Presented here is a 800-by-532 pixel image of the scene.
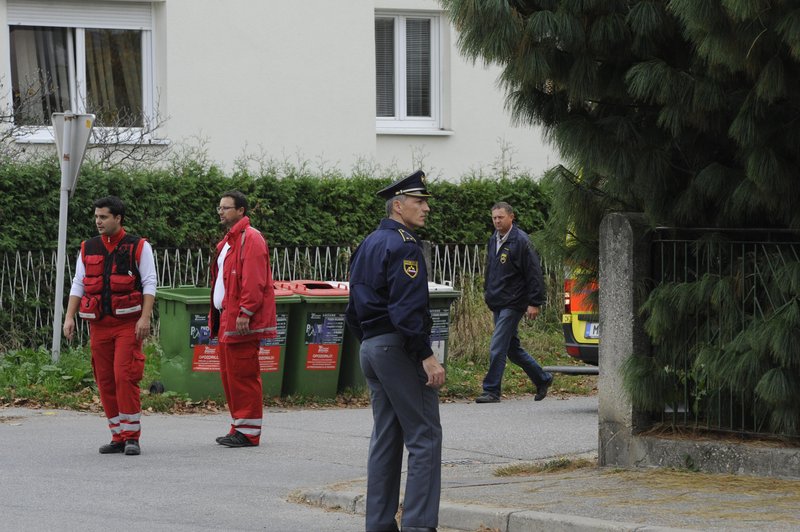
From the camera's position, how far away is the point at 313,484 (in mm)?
9141

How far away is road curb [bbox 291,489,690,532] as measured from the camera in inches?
276

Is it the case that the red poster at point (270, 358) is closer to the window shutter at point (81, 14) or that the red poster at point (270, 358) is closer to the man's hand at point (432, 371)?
the man's hand at point (432, 371)

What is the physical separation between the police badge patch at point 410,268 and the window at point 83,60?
12.6 metres

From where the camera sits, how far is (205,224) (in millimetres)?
16734

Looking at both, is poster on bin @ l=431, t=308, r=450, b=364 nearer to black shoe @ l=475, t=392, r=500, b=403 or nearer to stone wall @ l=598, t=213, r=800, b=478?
black shoe @ l=475, t=392, r=500, b=403

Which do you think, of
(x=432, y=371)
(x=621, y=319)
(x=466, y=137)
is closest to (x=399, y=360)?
(x=432, y=371)

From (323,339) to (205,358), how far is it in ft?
4.09

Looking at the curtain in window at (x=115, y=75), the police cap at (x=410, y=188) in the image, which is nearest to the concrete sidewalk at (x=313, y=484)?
the police cap at (x=410, y=188)

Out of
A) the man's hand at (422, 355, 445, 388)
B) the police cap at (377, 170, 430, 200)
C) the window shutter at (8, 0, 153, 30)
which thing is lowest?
the man's hand at (422, 355, 445, 388)

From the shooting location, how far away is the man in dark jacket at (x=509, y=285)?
538 inches

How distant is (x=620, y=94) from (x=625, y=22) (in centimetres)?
48

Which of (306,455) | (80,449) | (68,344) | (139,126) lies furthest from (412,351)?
(139,126)

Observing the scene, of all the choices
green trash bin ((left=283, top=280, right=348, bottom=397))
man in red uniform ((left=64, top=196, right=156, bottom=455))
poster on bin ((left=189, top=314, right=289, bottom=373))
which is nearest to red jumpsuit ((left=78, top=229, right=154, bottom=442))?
man in red uniform ((left=64, top=196, right=156, bottom=455))

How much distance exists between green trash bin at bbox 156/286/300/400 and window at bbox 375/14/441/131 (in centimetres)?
858
